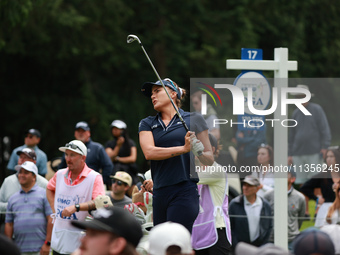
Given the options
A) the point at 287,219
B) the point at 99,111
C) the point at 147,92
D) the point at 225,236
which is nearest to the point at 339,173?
→ the point at 287,219

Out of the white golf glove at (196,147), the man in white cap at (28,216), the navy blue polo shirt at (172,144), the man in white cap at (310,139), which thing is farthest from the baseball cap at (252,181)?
the white golf glove at (196,147)

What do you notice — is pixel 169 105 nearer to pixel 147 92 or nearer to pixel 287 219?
pixel 147 92

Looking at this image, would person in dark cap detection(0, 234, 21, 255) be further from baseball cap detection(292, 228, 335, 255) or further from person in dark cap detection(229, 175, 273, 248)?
person in dark cap detection(229, 175, 273, 248)

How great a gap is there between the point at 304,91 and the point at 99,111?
13.7m

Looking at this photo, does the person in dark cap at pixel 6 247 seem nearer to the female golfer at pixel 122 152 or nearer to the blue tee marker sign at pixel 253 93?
the blue tee marker sign at pixel 253 93

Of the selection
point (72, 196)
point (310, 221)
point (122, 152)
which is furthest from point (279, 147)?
point (122, 152)

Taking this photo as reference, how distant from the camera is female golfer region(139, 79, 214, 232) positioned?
24.7 ft

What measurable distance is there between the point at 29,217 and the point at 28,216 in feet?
0.07

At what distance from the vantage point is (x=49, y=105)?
26812 mm

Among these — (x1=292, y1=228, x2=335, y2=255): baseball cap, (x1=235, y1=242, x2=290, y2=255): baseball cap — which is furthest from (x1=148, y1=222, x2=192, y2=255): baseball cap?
(x1=292, y1=228, x2=335, y2=255): baseball cap

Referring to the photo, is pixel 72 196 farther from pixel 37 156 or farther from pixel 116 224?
pixel 37 156

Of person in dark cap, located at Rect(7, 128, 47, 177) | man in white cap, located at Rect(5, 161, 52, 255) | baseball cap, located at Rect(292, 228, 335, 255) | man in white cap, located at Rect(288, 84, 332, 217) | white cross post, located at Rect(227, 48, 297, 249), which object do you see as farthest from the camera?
person in dark cap, located at Rect(7, 128, 47, 177)

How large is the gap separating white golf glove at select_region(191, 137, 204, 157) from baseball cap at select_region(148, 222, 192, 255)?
241cm

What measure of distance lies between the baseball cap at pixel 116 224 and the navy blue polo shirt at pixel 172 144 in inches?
102
